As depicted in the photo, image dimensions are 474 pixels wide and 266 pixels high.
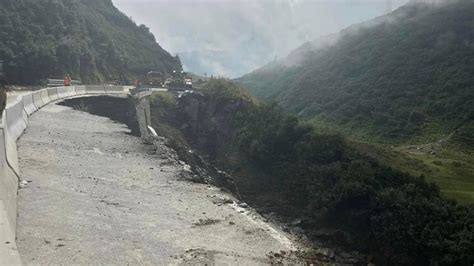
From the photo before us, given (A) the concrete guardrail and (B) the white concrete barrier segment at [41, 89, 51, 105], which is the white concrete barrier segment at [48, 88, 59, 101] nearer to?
(B) the white concrete barrier segment at [41, 89, 51, 105]

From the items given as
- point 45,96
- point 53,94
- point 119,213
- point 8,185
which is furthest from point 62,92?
point 8,185

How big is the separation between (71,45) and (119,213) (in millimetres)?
70772

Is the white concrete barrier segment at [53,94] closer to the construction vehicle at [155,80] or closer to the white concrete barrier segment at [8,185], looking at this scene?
the white concrete barrier segment at [8,185]

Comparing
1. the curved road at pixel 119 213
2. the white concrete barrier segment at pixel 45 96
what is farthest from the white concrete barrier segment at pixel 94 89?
the curved road at pixel 119 213

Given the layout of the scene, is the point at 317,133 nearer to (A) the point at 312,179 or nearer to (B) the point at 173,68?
(A) the point at 312,179

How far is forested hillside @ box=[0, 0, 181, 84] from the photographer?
7812cm

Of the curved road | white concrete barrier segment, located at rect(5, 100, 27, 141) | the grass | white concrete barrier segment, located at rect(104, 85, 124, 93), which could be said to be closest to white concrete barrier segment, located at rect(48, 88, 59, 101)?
white concrete barrier segment, located at rect(104, 85, 124, 93)

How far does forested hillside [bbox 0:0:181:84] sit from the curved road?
37.2 meters

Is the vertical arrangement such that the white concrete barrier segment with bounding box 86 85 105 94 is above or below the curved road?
above

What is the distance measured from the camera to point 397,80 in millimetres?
107625

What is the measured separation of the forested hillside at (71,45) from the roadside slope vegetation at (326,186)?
24.2 m

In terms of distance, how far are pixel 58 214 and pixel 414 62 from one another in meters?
101

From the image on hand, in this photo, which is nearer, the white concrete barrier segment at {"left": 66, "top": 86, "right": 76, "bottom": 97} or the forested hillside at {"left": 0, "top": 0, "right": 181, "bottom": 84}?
the white concrete barrier segment at {"left": 66, "top": 86, "right": 76, "bottom": 97}

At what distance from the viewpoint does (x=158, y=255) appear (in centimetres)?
2495
